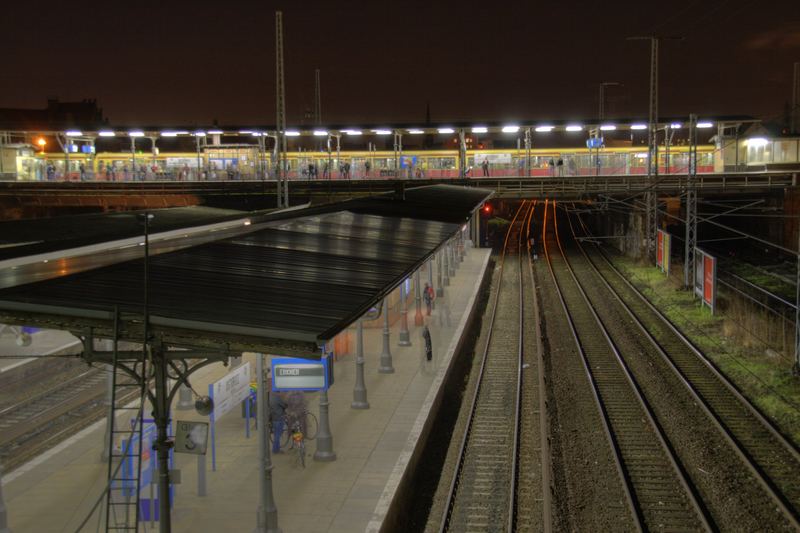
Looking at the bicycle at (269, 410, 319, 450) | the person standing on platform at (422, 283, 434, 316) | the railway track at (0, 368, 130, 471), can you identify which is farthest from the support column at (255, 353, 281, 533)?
the person standing on platform at (422, 283, 434, 316)

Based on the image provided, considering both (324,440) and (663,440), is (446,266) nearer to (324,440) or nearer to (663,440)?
(663,440)

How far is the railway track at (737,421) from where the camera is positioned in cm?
1238

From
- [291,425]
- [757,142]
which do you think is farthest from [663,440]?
[757,142]

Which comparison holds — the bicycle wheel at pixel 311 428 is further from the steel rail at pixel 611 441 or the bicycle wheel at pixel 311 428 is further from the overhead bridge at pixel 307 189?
the overhead bridge at pixel 307 189

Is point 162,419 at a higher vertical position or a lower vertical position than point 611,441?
higher

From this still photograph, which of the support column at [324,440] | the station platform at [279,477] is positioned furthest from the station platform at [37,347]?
the support column at [324,440]

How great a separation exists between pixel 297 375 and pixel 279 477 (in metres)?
1.63

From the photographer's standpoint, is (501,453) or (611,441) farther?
(611,441)

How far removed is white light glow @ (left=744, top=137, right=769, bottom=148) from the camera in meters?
53.0

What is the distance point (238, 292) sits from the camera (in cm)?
925

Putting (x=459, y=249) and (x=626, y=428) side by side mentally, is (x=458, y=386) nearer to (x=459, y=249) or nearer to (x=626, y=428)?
(x=626, y=428)

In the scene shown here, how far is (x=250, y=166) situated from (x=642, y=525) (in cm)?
4872

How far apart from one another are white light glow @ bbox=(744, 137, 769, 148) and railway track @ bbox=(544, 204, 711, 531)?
33.4 m

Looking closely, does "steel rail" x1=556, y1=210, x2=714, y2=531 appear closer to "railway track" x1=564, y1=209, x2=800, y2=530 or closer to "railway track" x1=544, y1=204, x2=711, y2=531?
"railway track" x1=544, y1=204, x2=711, y2=531
